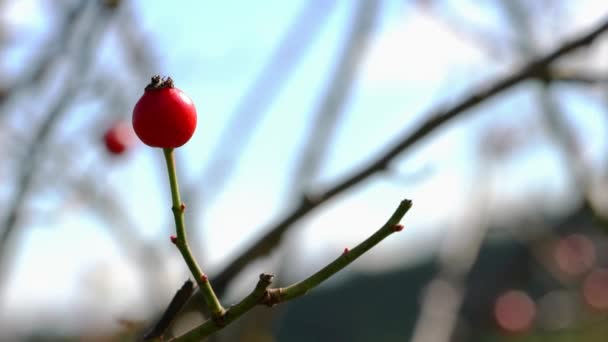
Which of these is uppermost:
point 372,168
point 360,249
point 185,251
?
point 372,168

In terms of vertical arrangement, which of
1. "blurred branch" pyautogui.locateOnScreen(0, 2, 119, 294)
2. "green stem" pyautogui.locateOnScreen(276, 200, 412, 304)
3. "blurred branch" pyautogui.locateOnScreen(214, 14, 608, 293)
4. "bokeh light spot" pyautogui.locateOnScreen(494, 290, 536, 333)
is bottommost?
"green stem" pyautogui.locateOnScreen(276, 200, 412, 304)

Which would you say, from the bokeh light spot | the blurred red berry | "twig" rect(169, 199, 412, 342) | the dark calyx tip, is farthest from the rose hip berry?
the bokeh light spot

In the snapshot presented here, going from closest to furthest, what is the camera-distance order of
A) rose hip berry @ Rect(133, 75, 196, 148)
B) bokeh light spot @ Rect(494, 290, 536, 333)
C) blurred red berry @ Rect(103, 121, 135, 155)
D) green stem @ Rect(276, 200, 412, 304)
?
green stem @ Rect(276, 200, 412, 304)
rose hip berry @ Rect(133, 75, 196, 148)
blurred red berry @ Rect(103, 121, 135, 155)
bokeh light spot @ Rect(494, 290, 536, 333)

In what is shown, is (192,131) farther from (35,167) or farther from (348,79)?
(348,79)

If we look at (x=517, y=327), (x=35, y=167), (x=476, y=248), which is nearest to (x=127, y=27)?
(x=35, y=167)

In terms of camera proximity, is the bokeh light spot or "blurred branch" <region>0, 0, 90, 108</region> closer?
"blurred branch" <region>0, 0, 90, 108</region>

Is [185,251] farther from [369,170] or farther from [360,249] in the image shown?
[369,170]

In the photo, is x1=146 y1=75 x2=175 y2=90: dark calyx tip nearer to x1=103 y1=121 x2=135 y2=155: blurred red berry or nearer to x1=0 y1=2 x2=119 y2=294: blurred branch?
x1=0 y1=2 x2=119 y2=294: blurred branch

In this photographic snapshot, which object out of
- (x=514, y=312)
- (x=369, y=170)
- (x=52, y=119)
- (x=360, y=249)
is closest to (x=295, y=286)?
(x=360, y=249)
